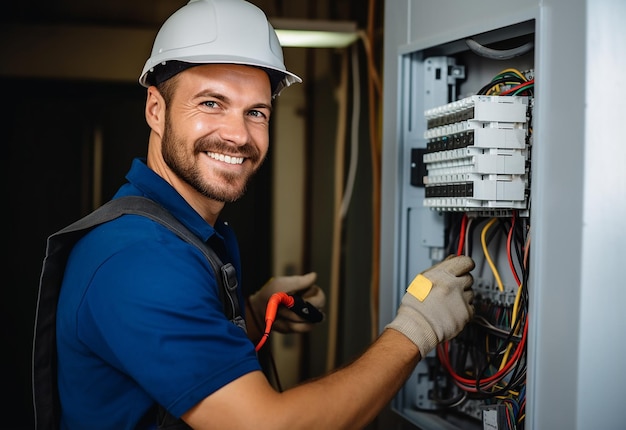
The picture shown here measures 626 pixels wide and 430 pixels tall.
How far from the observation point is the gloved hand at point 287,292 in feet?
6.00

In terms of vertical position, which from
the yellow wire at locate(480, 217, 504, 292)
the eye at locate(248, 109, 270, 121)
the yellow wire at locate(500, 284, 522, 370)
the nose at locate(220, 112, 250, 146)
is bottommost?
the yellow wire at locate(500, 284, 522, 370)

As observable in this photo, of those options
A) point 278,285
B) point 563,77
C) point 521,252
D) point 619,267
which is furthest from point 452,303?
point 278,285

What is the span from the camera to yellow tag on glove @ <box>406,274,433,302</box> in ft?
4.50

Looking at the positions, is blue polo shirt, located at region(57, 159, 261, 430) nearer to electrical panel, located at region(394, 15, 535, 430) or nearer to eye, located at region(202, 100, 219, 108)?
eye, located at region(202, 100, 219, 108)

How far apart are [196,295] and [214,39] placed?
55 cm

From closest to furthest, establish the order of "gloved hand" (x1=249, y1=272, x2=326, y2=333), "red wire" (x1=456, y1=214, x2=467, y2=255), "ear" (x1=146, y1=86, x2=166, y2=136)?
"ear" (x1=146, y1=86, x2=166, y2=136) < "red wire" (x1=456, y1=214, x2=467, y2=255) < "gloved hand" (x1=249, y1=272, x2=326, y2=333)

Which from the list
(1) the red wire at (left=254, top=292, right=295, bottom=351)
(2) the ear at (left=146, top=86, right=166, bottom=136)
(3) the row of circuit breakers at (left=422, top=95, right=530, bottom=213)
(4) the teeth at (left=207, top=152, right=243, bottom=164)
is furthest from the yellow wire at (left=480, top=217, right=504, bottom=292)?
(2) the ear at (left=146, top=86, right=166, bottom=136)

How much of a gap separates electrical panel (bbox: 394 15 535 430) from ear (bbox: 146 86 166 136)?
587 millimetres

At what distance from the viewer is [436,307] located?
1.36 metres

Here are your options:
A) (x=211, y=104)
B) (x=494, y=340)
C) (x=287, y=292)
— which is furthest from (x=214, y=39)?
(x=494, y=340)

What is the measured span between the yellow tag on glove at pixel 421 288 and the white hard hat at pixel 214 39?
1.73ft

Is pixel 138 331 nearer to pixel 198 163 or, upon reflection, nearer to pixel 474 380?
pixel 198 163

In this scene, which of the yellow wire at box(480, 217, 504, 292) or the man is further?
the yellow wire at box(480, 217, 504, 292)

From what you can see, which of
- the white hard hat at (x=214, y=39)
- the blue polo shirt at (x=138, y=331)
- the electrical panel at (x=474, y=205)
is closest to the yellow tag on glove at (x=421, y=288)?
the electrical panel at (x=474, y=205)
